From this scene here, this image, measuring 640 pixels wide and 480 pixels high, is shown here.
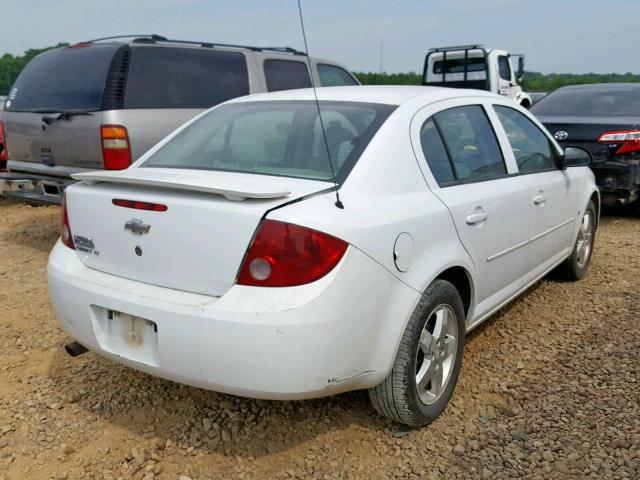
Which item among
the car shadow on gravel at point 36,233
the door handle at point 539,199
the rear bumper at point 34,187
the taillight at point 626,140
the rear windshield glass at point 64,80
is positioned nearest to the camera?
the door handle at point 539,199

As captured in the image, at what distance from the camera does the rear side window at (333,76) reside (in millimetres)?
7434

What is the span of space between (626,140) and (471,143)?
163 inches

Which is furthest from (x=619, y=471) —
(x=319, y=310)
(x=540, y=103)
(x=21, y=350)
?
(x=540, y=103)

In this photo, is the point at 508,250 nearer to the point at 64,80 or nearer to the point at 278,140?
the point at 278,140

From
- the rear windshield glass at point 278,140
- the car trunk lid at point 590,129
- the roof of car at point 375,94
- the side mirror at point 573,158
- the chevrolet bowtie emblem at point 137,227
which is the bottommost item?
the car trunk lid at point 590,129

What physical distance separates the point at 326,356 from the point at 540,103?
22.9 ft

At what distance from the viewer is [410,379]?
257 centimetres

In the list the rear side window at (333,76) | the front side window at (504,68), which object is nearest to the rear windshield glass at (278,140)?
the rear side window at (333,76)

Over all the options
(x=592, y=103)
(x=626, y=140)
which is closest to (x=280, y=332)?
(x=626, y=140)

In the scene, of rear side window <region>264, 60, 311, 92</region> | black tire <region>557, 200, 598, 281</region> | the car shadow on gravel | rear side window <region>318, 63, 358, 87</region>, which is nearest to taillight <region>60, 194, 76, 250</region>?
the car shadow on gravel

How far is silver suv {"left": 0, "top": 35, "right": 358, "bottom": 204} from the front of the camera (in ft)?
16.7

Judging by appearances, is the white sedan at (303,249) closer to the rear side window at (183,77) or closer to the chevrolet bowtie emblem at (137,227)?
the chevrolet bowtie emblem at (137,227)

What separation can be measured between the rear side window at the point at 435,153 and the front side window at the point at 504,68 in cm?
1311

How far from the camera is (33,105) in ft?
19.0
